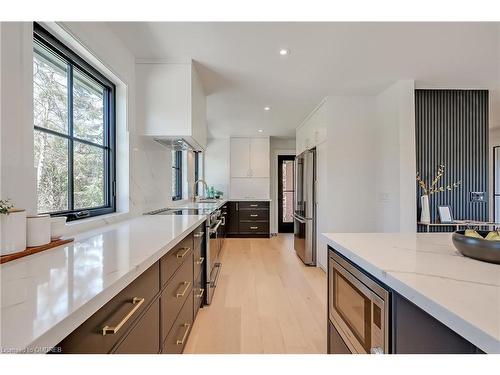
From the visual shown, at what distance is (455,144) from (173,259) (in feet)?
11.8

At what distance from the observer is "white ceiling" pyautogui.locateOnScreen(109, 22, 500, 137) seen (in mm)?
1978

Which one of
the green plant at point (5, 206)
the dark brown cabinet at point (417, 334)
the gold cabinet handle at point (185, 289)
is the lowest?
the gold cabinet handle at point (185, 289)

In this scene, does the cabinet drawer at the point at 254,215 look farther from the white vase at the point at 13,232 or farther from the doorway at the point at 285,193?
the white vase at the point at 13,232

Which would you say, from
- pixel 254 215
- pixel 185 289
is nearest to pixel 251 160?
pixel 254 215

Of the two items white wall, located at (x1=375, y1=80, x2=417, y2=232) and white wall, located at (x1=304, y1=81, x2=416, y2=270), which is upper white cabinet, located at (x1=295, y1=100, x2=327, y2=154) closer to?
white wall, located at (x1=304, y1=81, x2=416, y2=270)

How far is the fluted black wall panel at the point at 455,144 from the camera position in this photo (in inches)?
126

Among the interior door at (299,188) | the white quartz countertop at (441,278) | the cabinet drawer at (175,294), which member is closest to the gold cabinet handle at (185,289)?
the cabinet drawer at (175,294)

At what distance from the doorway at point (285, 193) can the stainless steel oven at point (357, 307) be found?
17.5 ft

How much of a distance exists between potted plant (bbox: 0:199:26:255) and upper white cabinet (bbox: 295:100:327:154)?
3.38 m

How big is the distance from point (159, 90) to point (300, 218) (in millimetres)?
2795

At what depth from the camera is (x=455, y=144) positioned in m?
3.21

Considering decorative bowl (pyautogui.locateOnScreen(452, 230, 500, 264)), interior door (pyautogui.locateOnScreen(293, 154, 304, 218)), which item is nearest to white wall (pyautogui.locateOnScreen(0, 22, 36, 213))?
decorative bowl (pyautogui.locateOnScreen(452, 230, 500, 264))
